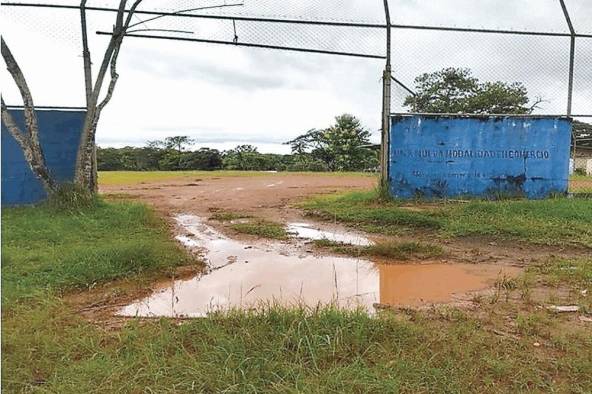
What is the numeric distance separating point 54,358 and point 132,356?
1.47ft

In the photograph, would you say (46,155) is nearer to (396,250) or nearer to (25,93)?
(25,93)

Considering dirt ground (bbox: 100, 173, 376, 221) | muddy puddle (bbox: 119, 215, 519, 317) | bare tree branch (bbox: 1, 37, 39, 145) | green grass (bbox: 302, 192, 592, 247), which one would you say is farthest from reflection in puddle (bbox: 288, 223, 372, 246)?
bare tree branch (bbox: 1, 37, 39, 145)

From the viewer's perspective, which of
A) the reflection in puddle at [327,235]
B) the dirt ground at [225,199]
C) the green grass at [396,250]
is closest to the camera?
the green grass at [396,250]

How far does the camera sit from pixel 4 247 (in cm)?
512

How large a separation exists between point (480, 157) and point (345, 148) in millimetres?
24122

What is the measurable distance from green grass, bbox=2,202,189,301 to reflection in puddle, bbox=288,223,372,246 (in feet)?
5.57

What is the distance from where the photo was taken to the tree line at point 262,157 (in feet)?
108

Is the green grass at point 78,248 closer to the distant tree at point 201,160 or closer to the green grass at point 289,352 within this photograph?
the green grass at point 289,352

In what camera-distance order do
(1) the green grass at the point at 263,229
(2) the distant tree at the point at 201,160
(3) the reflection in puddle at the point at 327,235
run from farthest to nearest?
(2) the distant tree at the point at 201,160
(1) the green grass at the point at 263,229
(3) the reflection in puddle at the point at 327,235

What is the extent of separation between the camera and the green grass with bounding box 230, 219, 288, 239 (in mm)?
6594

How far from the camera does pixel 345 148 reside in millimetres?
33250

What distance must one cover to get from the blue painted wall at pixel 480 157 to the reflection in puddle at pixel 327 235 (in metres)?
2.70

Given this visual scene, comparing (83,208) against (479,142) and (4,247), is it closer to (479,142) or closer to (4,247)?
(4,247)

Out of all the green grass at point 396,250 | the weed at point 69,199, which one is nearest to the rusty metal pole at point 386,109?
the green grass at point 396,250
